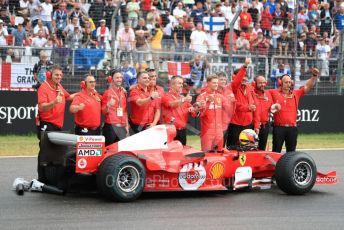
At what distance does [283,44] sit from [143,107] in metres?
9.15

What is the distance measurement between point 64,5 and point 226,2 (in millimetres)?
5005

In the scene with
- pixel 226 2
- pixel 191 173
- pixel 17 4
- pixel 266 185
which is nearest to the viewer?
pixel 191 173

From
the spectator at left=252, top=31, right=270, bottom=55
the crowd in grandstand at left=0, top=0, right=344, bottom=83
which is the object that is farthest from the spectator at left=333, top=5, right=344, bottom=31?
the spectator at left=252, top=31, right=270, bottom=55

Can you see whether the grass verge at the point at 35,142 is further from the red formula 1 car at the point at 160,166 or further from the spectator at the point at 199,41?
the red formula 1 car at the point at 160,166

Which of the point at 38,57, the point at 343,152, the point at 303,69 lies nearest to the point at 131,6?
the point at 38,57

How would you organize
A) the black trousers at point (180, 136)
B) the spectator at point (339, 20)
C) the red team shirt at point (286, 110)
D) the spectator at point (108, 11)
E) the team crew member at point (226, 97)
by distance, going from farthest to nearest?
the spectator at point (339, 20) → the spectator at point (108, 11) → the red team shirt at point (286, 110) → the black trousers at point (180, 136) → the team crew member at point (226, 97)

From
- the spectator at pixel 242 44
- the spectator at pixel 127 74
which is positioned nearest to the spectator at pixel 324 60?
the spectator at pixel 242 44

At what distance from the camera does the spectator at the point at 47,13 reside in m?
18.6

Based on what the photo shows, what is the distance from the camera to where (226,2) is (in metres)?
21.9

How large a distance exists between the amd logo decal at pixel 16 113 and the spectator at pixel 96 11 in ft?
8.53

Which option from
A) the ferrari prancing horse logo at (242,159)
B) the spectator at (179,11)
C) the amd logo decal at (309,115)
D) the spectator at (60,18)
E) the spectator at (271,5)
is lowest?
the amd logo decal at (309,115)

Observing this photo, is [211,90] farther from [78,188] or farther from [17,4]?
[17,4]

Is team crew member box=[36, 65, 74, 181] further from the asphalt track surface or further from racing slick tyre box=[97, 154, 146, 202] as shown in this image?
racing slick tyre box=[97, 154, 146, 202]

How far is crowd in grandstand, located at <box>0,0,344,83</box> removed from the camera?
18297 mm
